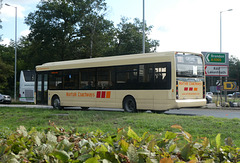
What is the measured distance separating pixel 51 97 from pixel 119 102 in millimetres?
6443

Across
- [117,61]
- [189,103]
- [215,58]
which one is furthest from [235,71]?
[189,103]

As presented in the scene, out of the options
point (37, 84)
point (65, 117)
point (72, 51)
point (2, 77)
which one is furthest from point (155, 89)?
point (2, 77)

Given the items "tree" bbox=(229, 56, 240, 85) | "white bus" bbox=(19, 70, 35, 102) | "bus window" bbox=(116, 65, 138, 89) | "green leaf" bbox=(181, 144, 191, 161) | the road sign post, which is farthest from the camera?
"tree" bbox=(229, 56, 240, 85)

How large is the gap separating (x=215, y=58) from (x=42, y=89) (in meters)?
16.7

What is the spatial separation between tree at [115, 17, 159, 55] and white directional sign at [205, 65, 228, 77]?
18116 millimetres

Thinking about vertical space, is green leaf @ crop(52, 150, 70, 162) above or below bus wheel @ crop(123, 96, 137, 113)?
above

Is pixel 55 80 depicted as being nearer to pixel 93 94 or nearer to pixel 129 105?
pixel 93 94

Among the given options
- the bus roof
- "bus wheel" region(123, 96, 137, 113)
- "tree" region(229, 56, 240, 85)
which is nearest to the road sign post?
the bus roof

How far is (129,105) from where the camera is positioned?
17.1 m

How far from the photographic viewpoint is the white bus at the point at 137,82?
51.0 feet

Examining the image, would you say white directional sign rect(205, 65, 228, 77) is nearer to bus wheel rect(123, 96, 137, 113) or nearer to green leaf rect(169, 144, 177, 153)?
bus wheel rect(123, 96, 137, 113)

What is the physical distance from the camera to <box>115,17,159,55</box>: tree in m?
47.5

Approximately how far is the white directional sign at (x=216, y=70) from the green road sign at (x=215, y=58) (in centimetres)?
56

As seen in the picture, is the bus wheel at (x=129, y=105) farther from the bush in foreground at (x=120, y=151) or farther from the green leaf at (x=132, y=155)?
the green leaf at (x=132, y=155)
